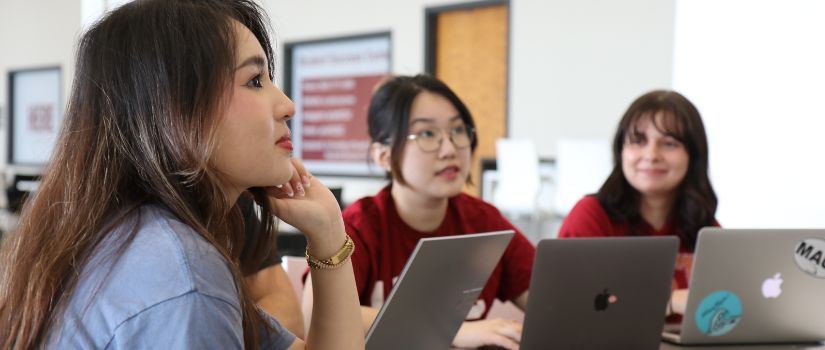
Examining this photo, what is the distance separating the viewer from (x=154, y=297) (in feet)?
2.79

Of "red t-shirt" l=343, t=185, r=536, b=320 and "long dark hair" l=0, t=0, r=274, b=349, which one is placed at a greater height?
"long dark hair" l=0, t=0, r=274, b=349

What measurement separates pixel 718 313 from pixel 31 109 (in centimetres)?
1140

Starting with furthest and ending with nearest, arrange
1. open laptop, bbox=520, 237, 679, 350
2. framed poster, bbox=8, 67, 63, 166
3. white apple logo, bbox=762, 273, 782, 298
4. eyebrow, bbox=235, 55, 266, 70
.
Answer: framed poster, bbox=8, 67, 63, 166 → white apple logo, bbox=762, 273, 782, 298 → open laptop, bbox=520, 237, 679, 350 → eyebrow, bbox=235, 55, 266, 70

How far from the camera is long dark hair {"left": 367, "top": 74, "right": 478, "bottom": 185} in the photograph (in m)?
2.04

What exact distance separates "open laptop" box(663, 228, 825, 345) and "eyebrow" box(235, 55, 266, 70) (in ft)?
3.14

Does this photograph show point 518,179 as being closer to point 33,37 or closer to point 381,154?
point 381,154

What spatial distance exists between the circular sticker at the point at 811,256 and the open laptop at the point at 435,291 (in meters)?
0.64

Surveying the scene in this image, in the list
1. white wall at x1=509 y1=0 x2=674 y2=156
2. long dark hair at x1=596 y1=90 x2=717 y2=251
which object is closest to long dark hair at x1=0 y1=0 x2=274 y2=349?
long dark hair at x1=596 y1=90 x2=717 y2=251

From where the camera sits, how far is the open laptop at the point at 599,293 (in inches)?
58.3

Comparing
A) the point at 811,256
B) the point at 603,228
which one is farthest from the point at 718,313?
→ the point at 603,228

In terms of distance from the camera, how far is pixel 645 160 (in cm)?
223

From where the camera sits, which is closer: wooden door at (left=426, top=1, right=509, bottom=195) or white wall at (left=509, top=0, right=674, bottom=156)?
white wall at (left=509, top=0, right=674, bottom=156)

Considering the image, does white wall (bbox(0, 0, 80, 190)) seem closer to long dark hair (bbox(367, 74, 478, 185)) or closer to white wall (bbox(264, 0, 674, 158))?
white wall (bbox(264, 0, 674, 158))

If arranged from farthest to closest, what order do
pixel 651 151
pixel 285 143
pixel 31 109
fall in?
1. pixel 31 109
2. pixel 651 151
3. pixel 285 143
